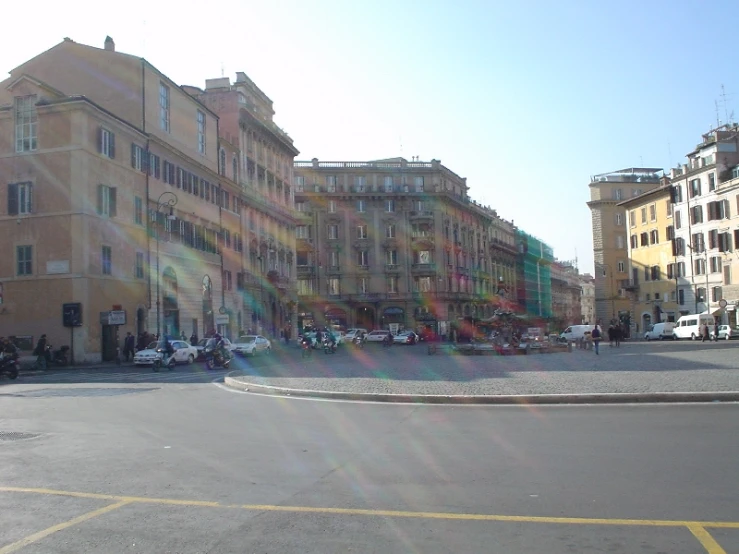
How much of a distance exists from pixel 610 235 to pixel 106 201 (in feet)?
228

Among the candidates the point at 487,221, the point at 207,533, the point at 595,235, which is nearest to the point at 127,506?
the point at 207,533

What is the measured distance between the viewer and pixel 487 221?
359 ft

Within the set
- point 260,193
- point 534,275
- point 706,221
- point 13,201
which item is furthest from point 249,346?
point 534,275

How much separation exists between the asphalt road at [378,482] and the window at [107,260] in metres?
26.7

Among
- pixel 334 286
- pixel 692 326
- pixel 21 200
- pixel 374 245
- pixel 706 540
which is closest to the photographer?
pixel 706 540

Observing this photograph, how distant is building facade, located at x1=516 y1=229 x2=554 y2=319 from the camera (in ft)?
431

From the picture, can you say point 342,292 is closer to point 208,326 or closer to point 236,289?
point 236,289

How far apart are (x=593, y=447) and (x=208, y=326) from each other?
44898 mm

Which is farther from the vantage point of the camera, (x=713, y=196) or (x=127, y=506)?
(x=713, y=196)

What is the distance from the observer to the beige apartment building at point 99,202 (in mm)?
37375

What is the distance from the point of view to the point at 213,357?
1198 inches

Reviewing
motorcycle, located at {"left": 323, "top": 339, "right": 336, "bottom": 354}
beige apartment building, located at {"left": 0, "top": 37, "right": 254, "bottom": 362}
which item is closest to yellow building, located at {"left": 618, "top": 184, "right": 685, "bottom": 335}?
motorcycle, located at {"left": 323, "top": 339, "right": 336, "bottom": 354}

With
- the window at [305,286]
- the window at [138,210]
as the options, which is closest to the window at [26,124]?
the window at [138,210]

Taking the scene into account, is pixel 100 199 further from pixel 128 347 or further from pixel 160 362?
pixel 160 362
